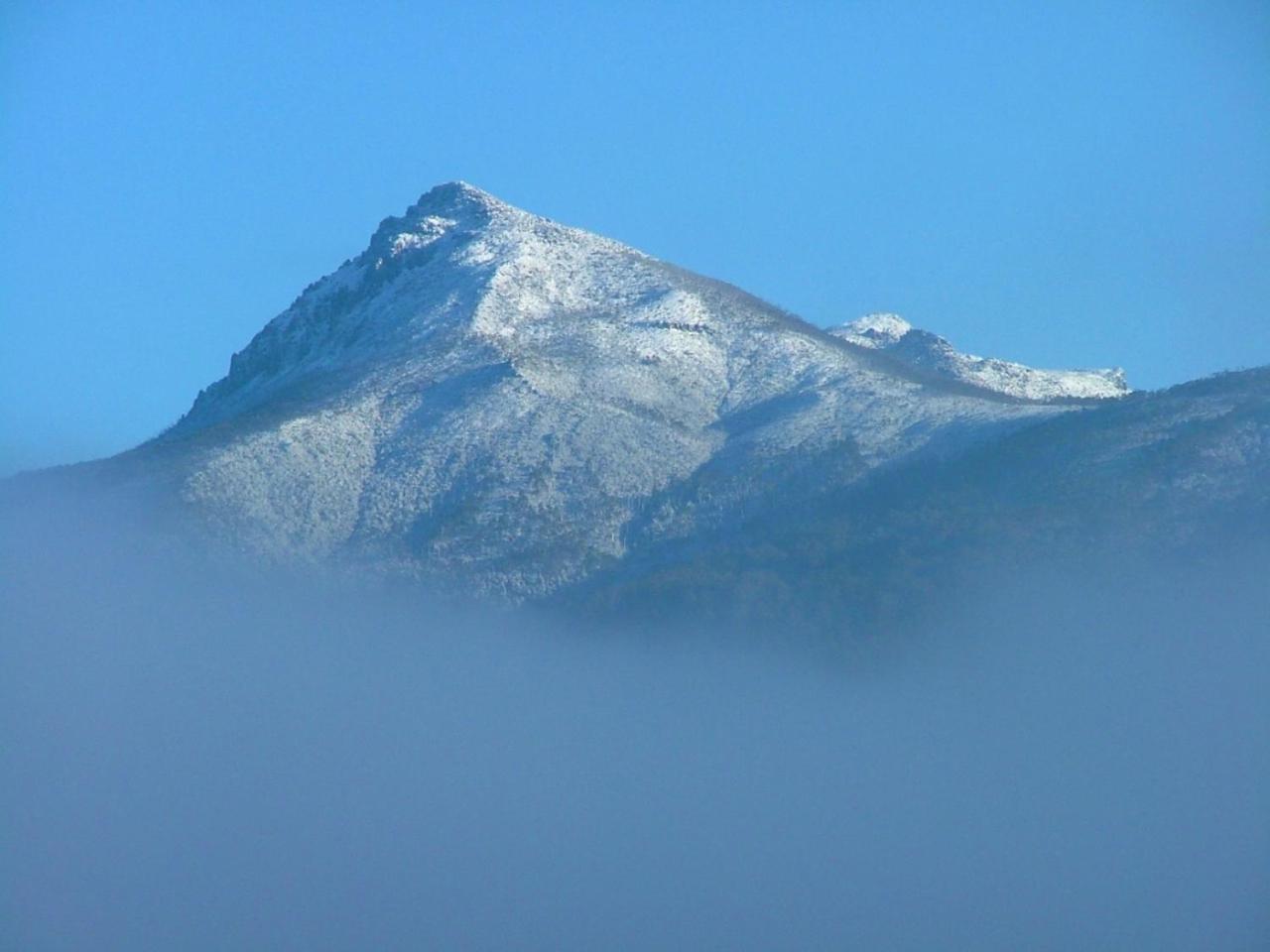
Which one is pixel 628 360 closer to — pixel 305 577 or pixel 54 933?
pixel 305 577

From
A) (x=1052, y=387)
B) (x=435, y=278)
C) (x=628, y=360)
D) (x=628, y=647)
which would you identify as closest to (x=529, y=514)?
(x=628, y=647)

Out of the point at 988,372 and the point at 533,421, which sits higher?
the point at 988,372

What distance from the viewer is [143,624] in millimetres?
112125

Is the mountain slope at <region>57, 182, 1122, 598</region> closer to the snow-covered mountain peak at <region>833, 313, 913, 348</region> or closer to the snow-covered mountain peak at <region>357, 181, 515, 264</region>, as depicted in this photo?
the snow-covered mountain peak at <region>357, 181, 515, 264</region>

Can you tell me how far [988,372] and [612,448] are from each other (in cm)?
5276

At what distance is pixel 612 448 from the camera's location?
123000mm

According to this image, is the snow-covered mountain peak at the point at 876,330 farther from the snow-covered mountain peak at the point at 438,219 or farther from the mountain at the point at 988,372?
the snow-covered mountain peak at the point at 438,219

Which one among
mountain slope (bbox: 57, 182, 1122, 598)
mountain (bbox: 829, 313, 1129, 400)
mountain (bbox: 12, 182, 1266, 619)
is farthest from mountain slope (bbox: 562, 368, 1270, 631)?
mountain (bbox: 829, 313, 1129, 400)

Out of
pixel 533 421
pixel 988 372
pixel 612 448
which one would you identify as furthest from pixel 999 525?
pixel 988 372

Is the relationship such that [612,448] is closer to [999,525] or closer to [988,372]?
[999,525]

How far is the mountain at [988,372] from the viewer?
162 meters

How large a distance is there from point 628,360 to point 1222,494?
143ft

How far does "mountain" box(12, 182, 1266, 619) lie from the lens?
11362 cm

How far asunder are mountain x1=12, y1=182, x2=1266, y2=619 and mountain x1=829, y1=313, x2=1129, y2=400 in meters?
16.1
